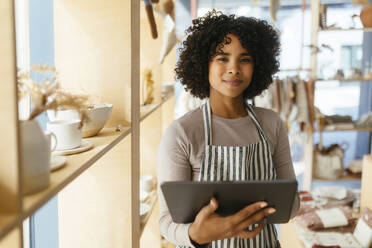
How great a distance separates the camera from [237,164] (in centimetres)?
133

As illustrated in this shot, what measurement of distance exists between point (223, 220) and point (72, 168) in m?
0.46

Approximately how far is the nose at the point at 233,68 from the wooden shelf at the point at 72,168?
396 mm

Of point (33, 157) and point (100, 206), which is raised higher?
point (33, 157)

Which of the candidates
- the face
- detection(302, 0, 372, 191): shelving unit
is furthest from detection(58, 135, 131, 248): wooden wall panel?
detection(302, 0, 372, 191): shelving unit

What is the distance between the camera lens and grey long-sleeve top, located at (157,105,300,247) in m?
1.28

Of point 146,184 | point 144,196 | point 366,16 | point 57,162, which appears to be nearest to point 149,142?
point 146,184

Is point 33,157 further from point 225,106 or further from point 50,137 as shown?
point 225,106

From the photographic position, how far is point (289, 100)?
3568 millimetres

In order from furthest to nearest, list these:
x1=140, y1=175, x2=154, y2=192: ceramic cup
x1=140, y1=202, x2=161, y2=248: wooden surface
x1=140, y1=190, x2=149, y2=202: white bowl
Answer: x1=140, y1=202, x2=161, y2=248: wooden surface
x1=140, y1=175, x2=154, y2=192: ceramic cup
x1=140, y1=190, x2=149, y2=202: white bowl

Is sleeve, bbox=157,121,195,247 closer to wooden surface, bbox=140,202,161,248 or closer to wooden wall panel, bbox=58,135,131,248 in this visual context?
wooden wall panel, bbox=58,135,131,248

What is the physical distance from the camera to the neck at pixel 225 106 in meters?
1.38

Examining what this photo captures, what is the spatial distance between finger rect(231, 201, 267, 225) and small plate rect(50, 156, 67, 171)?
495 mm

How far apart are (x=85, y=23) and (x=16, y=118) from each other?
0.79 m

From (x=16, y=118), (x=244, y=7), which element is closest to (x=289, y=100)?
(x=244, y=7)
